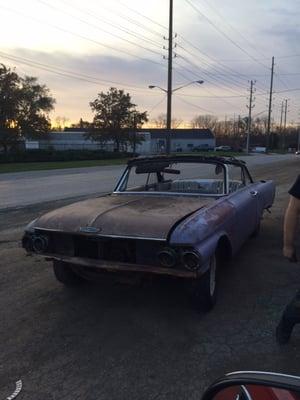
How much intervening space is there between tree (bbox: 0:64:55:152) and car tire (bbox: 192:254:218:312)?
48760 millimetres

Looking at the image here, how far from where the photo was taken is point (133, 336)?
13.6 ft

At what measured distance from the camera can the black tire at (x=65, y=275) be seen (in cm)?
533

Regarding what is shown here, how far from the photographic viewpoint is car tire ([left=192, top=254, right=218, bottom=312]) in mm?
4473

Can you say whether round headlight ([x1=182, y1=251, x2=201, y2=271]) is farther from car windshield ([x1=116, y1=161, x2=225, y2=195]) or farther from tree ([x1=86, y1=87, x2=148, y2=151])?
tree ([x1=86, y1=87, x2=148, y2=151])

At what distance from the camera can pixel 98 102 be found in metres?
66.1

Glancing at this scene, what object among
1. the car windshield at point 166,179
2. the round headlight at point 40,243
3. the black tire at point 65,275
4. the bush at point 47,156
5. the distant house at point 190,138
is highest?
the car windshield at point 166,179

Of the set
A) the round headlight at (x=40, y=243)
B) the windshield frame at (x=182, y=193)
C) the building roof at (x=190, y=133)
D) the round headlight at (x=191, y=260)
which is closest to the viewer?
the round headlight at (x=191, y=260)

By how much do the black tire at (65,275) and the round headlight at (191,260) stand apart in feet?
5.51

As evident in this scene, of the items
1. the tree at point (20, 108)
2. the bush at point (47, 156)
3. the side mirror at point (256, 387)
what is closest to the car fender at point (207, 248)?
the side mirror at point (256, 387)

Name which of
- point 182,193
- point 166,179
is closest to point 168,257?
point 182,193

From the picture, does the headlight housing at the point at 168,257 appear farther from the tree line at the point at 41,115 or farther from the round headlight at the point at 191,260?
the tree line at the point at 41,115

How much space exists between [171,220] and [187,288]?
0.68 meters

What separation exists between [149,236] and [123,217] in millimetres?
482

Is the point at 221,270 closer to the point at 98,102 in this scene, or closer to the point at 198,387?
the point at 198,387
